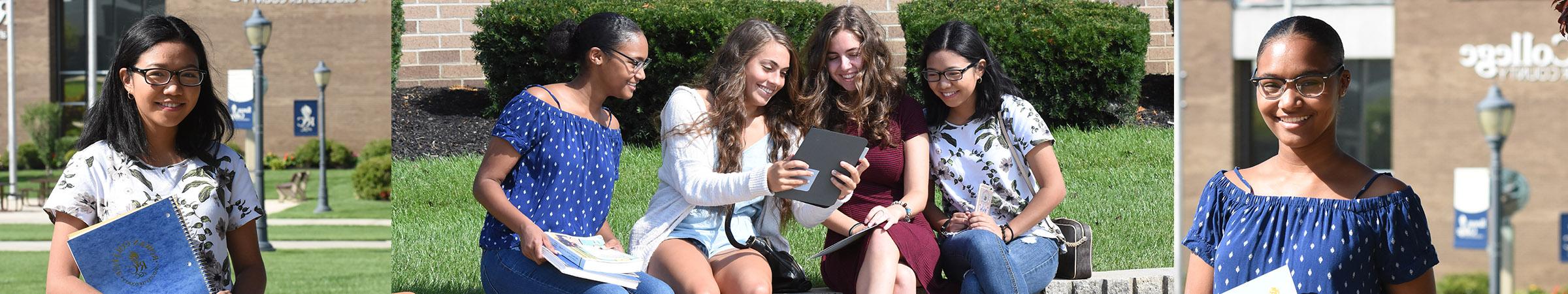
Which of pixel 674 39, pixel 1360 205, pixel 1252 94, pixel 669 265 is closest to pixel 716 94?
pixel 669 265

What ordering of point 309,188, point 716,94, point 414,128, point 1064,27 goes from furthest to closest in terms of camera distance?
point 309,188 → point 1064,27 → point 414,128 → point 716,94

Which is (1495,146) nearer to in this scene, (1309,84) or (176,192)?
(1309,84)

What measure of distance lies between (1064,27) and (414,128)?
4.02m

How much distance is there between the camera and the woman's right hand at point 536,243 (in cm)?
311

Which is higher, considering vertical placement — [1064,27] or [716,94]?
[1064,27]

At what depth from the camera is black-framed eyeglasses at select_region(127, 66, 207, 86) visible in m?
2.53

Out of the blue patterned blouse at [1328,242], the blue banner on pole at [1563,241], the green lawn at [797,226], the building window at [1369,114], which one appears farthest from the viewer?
the blue banner on pole at [1563,241]

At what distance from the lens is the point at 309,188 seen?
20266mm

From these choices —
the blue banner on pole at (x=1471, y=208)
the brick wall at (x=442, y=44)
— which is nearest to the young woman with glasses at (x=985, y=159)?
the brick wall at (x=442, y=44)

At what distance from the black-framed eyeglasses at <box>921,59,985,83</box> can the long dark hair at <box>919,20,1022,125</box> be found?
3 cm

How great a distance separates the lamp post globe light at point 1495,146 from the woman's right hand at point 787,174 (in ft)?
21.5

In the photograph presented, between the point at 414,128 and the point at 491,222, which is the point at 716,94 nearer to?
the point at 491,222

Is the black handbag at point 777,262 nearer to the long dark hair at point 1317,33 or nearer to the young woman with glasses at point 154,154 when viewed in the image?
the young woman with glasses at point 154,154

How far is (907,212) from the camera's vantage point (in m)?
3.58
